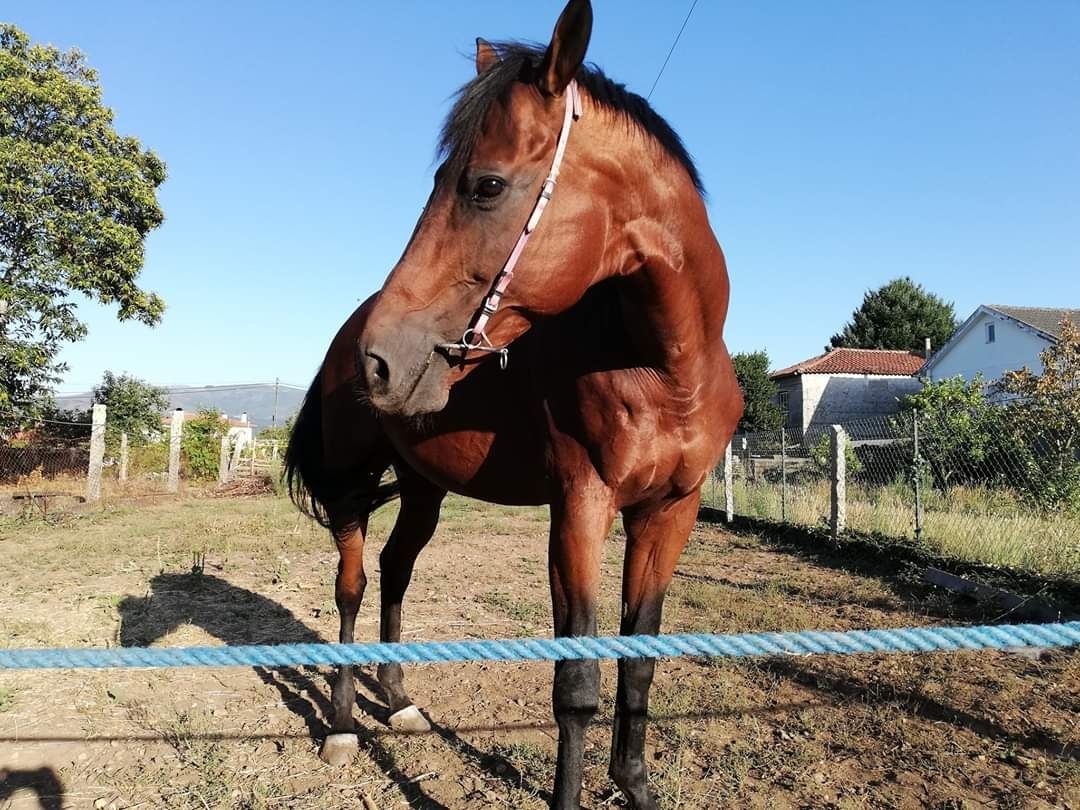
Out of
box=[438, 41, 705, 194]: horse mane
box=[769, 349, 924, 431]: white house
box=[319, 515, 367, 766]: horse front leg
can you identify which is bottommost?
box=[319, 515, 367, 766]: horse front leg

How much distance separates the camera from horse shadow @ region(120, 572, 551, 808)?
10.3ft

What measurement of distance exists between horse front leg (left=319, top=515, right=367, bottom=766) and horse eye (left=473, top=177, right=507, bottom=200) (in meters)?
2.74

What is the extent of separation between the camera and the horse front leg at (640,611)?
2.60m

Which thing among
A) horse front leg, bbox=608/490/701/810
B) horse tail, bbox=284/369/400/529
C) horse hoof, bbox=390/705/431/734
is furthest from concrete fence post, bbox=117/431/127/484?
horse front leg, bbox=608/490/701/810

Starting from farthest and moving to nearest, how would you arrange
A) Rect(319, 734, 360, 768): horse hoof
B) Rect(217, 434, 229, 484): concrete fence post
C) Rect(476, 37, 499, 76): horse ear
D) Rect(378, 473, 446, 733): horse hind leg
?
Rect(217, 434, 229, 484): concrete fence post, Rect(378, 473, 446, 733): horse hind leg, Rect(319, 734, 360, 768): horse hoof, Rect(476, 37, 499, 76): horse ear

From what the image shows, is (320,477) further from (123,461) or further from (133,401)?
(133,401)

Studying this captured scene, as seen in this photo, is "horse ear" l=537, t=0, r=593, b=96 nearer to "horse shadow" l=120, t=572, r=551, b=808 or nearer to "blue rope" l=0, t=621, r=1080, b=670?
"blue rope" l=0, t=621, r=1080, b=670

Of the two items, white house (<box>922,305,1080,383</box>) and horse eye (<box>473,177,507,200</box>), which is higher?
white house (<box>922,305,1080,383</box>)

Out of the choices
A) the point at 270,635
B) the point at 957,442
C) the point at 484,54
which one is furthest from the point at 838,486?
the point at 484,54

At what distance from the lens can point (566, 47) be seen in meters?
Result: 1.77

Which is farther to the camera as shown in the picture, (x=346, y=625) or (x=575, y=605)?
(x=346, y=625)

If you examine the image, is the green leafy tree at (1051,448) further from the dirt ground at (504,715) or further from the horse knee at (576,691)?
the horse knee at (576,691)

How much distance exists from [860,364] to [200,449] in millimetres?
31211

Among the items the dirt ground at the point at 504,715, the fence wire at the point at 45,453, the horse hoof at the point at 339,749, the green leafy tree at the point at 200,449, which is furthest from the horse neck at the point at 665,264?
the green leafy tree at the point at 200,449
